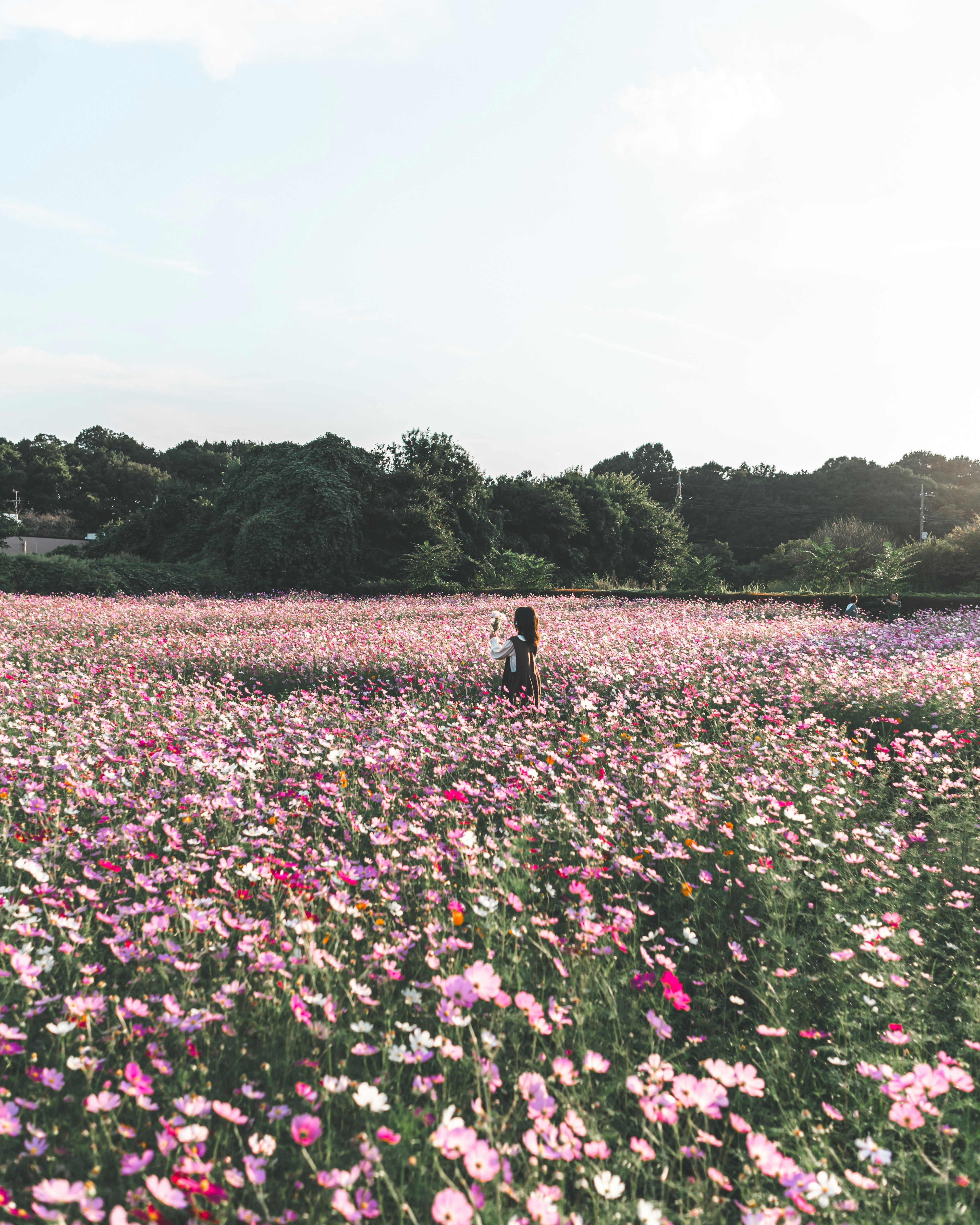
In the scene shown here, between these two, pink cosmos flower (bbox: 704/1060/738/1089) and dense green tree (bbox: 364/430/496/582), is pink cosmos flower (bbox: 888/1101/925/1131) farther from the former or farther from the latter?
dense green tree (bbox: 364/430/496/582)

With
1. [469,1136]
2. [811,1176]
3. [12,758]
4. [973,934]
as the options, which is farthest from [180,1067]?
[973,934]

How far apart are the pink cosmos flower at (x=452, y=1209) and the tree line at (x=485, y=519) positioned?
23854 millimetres

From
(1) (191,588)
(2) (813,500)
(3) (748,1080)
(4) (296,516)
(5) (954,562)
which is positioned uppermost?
(2) (813,500)

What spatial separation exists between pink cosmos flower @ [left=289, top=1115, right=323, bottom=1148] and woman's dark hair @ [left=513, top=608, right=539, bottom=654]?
514 centimetres

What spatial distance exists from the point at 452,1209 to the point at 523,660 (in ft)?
17.3

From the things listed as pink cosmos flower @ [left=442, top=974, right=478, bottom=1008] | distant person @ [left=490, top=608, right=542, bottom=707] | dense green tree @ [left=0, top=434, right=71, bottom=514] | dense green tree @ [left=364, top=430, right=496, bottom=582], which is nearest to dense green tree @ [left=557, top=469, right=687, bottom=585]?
dense green tree @ [left=364, top=430, right=496, bottom=582]

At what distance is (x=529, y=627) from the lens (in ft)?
21.8

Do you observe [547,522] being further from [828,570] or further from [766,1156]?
[766,1156]

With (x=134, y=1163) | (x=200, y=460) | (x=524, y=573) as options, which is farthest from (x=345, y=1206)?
(x=200, y=460)

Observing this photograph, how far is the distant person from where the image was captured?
661 centimetres

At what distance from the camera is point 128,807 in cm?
388

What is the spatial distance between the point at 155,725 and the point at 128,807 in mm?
1591

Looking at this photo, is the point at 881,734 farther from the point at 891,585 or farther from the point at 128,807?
the point at 891,585

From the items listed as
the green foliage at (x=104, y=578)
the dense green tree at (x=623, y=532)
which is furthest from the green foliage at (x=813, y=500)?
the green foliage at (x=104, y=578)
